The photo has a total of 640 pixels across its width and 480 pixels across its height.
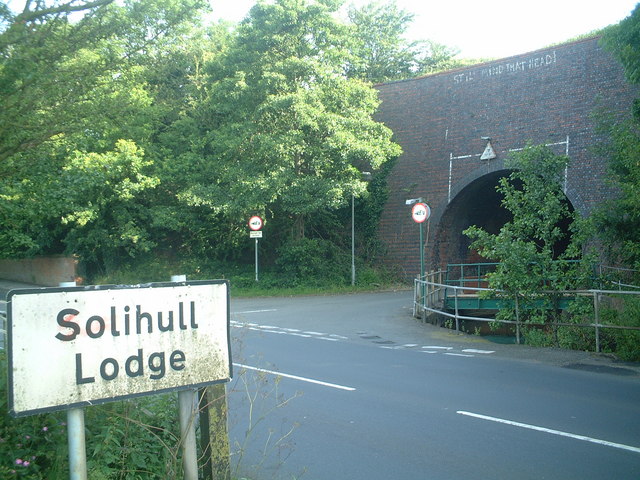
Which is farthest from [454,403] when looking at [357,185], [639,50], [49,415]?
[357,185]

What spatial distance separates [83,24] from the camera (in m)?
5.79

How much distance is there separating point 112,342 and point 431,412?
546 centimetres

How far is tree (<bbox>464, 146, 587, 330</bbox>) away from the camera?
15234 mm

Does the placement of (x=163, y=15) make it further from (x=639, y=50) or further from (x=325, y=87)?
(x=325, y=87)

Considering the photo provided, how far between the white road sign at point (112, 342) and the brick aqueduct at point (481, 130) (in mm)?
21899

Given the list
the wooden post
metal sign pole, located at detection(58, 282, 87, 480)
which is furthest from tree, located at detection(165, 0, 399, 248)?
metal sign pole, located at detection(58, 282, 87, 480)

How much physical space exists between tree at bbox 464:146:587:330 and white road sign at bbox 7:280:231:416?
12.6 metres

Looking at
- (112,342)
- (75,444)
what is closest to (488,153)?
(112,342)

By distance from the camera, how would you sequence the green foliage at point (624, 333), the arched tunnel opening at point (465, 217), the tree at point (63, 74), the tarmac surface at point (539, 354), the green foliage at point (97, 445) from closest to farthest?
the green foliage at point (97, 445) → the tree at point (63, 74) → the tarmac surface at point (539, 354) → the green foliage at point (624, 333) → the arched tunnel opening at point (465, 217)

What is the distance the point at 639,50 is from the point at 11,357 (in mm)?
17610

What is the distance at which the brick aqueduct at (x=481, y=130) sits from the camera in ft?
81.1

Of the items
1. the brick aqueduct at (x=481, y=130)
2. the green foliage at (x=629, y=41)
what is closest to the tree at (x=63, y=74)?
the green foliage at (x=629, y=41)

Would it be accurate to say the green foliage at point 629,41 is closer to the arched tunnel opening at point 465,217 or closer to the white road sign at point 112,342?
the arched tunnel opening at point 465,217

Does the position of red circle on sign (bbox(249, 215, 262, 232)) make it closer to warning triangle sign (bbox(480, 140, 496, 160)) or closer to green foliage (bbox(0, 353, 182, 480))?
warning triangle sign (bbox(480, 140, 496, 160))
